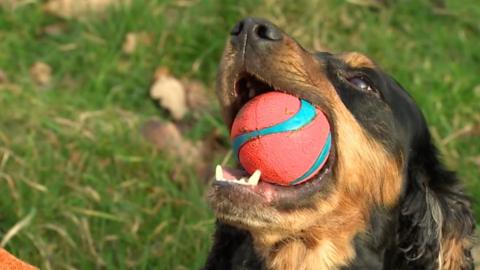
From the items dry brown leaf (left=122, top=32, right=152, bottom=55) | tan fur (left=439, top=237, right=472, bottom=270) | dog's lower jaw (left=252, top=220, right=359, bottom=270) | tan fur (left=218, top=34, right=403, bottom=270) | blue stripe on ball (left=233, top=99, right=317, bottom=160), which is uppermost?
blue stripe on ball (left=233, top=99, right=317, bottom=160)

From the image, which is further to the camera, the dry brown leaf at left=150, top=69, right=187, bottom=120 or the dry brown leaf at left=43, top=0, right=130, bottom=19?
the dry brown leaf at left=43, top=0, right=130, bottom=19

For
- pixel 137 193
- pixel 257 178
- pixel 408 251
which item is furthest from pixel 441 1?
pixel 257 178

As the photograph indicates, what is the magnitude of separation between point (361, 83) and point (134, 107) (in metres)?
2.32

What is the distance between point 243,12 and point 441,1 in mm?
1450

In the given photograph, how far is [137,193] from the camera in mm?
5156

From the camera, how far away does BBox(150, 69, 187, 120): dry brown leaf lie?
5871mm

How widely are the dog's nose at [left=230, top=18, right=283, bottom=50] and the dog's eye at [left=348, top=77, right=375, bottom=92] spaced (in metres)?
0.44

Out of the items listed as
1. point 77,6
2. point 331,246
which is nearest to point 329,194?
point 331,246

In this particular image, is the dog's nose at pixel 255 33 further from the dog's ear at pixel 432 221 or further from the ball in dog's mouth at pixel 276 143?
the dog's ear at pixel 432 221

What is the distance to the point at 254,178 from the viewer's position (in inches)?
131

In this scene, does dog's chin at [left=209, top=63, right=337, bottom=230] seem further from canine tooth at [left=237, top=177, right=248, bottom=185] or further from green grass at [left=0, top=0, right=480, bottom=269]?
green grass at [left=0, top=0, right=480, bottom=269]

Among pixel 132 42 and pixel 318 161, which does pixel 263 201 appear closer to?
pixel 318 161

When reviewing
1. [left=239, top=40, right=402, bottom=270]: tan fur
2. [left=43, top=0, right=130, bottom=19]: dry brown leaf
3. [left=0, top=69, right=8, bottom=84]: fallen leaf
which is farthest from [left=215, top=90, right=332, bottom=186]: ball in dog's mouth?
[left=43, top=0, right=130, bottom=19]: dry brown leaf

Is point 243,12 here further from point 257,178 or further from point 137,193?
point 257,178
